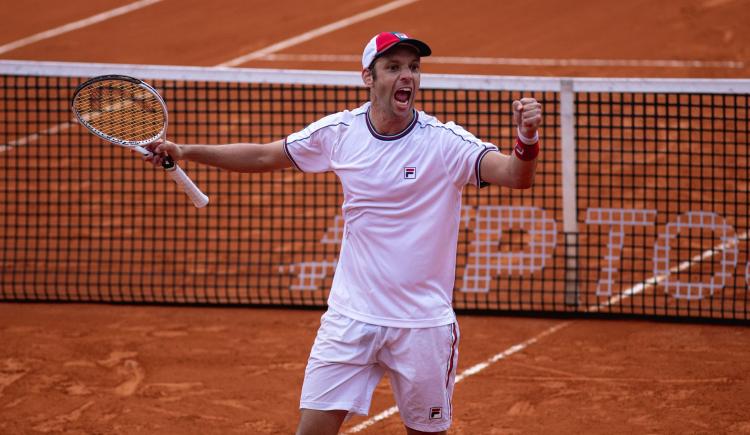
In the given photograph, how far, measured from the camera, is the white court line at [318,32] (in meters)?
16.7

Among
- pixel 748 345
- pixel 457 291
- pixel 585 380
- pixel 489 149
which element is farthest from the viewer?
pixel 457 291

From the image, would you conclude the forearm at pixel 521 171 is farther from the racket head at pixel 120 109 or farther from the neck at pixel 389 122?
the racket head at pixel 120 109

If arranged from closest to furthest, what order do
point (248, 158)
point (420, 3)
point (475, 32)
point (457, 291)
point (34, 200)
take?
point (248, 158) < point (457, 291) < point (34, 200) < point (475, 32) < point (420, 3)

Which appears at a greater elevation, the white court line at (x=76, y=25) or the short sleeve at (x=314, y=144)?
the white court line at (x=76, y=25)

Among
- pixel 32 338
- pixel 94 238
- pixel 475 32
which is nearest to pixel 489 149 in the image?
pixel 32 338

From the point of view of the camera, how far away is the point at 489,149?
4488mm

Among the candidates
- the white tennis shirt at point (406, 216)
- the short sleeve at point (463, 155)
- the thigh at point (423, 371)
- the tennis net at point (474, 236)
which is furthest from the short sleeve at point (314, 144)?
the tennis net at point (474, 236)

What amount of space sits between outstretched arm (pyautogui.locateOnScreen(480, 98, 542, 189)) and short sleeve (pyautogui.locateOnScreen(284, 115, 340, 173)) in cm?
75

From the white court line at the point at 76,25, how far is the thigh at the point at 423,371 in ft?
45.9

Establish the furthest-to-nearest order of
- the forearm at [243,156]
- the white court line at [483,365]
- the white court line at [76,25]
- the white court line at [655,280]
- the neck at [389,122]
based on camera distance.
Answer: the white court line at [76,25], the white court line at [655,280], the white court line at [483,365], the forearm at [243,156], the neck at [389,122]

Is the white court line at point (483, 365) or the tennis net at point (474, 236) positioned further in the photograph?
the tennis net at point (474, 236)

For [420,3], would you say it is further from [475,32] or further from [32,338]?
[32,338]

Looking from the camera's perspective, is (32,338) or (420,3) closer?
(32,338)

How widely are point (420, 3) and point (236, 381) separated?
12.2 metres
